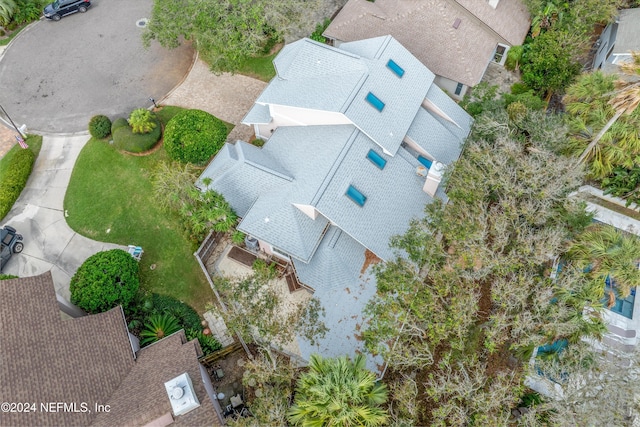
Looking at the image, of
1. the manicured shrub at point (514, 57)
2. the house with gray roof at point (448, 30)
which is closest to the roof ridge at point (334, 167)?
the house with gray roof at point (448, 30)

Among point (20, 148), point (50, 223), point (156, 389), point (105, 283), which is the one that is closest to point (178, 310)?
point (105, 283)

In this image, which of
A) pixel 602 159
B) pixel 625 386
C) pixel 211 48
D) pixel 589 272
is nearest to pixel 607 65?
pixel 602 159

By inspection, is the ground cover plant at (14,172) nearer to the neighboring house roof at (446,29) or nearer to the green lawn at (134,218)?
the green lawn at (134,218)

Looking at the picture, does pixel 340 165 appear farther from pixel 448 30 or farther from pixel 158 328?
pixel 448 30

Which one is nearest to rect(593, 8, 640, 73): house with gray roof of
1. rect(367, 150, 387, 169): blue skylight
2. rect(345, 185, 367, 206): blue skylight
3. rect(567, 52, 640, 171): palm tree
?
rect(567, 52, 640, 171): palm tree

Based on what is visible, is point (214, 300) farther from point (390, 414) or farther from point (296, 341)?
point (390, 414)

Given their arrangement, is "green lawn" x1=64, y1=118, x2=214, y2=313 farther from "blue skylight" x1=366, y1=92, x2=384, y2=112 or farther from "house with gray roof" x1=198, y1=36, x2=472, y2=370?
"blue skylight" x1=366, y1=92, x2=384, y2=112
